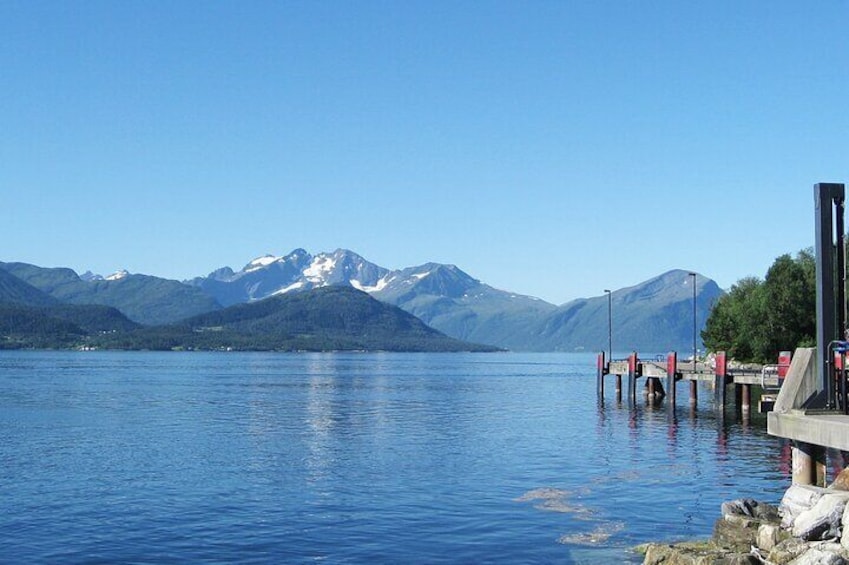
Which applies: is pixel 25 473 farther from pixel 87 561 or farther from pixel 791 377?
pixel 791 377

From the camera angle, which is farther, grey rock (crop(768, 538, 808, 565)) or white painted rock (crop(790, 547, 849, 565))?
grey rock (crop(768, 538, 808, 565))

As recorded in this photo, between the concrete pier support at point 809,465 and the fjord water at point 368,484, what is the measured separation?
4.56 m

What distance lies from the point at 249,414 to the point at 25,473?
37.7 metres

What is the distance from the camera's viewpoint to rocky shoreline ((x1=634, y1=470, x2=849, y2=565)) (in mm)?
21609

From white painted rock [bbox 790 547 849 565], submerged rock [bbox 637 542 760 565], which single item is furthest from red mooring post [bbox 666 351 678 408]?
white painted rock [bbox 790 547 849 565]

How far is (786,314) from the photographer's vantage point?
4370 inches

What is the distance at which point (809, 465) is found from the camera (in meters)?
27.9

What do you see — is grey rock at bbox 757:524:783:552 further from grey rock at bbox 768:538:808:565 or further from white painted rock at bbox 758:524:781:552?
grey rock at bbox 768:538:808:565

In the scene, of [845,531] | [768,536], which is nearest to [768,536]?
[768,536]

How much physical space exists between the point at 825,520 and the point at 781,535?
1.47 m

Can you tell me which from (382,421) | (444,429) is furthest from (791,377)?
(382,421)

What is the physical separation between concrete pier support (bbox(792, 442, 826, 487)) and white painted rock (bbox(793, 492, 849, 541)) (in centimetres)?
497

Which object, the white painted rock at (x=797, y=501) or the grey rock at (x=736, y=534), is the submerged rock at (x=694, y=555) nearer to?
the grey rock at (x=736, y=534)

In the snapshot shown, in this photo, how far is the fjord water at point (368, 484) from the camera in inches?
1182
